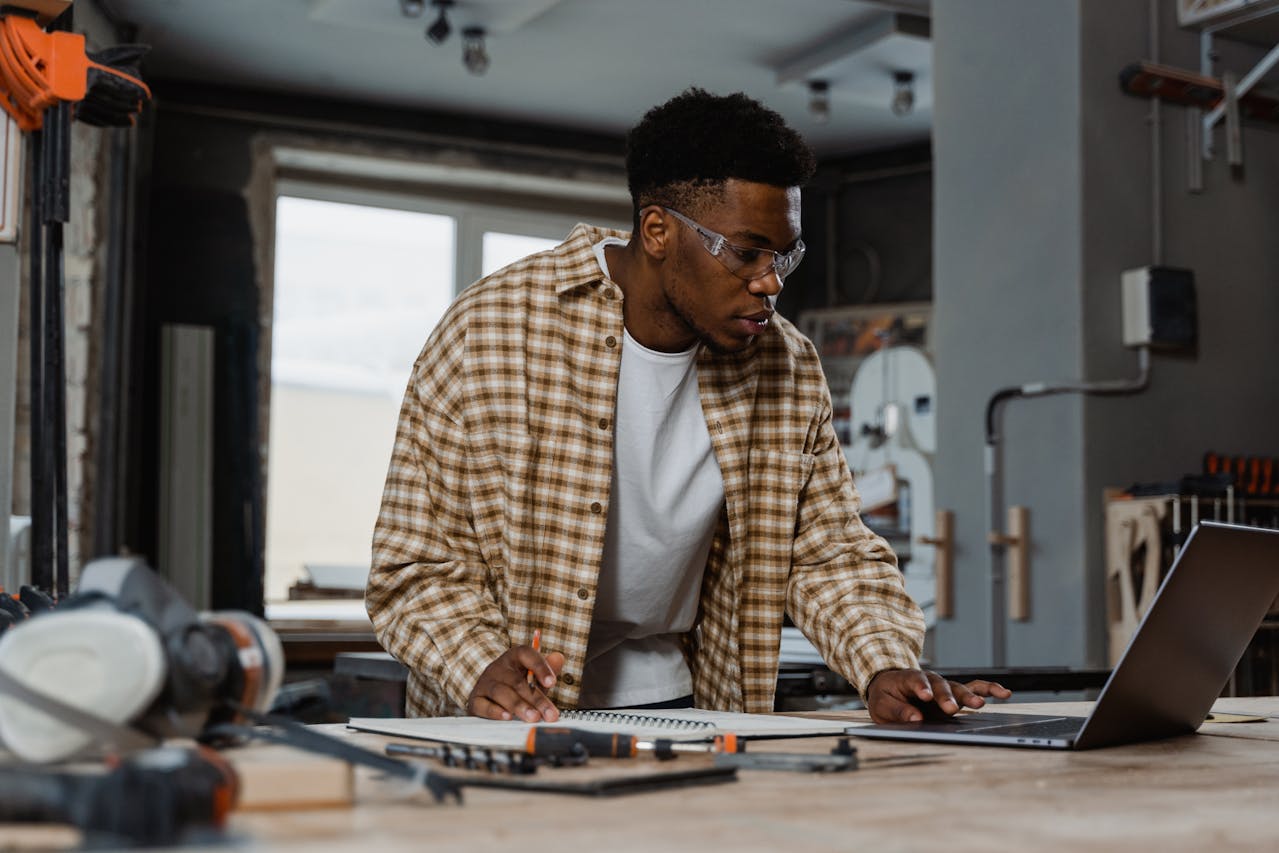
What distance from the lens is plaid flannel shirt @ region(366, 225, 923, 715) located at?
1.79 m

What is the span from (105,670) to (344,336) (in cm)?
646

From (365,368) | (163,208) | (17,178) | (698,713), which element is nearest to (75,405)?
(163,208)

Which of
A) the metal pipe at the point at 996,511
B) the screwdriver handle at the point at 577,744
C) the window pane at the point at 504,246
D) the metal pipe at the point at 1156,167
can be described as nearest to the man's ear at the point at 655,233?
the screwdriver handle at the point at 577,744

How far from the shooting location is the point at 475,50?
5.50 metres

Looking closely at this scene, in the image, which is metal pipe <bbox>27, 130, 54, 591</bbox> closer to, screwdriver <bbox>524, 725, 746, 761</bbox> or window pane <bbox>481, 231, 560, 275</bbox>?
screwdriver <bbox>524, 725, 746, 761</bbox>

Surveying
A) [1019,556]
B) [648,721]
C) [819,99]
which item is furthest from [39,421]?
[819,99]

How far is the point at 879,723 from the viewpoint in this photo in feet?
5.02

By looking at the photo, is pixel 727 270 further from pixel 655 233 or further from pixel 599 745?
pixel 599 745

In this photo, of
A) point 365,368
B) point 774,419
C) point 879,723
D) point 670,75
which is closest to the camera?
point 879,723

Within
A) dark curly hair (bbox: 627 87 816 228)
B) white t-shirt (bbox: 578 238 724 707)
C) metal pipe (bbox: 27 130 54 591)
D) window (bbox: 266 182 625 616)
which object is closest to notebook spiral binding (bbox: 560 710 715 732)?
white t-shirt (bbox: 578 238 724 707)

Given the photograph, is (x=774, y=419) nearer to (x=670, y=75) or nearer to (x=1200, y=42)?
(x=1200, y=42)

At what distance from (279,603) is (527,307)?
504 cm

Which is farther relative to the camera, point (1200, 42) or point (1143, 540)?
point (1200, 42)

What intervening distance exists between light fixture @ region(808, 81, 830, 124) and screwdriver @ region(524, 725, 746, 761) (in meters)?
5.34
